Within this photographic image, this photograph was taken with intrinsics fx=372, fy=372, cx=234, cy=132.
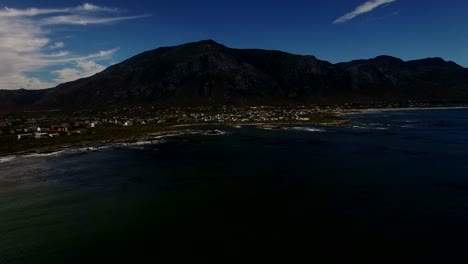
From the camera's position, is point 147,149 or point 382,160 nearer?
point 382,160

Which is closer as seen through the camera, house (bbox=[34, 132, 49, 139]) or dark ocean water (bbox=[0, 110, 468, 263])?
dark ocean water (bbox=[0, 110, 468, 263])

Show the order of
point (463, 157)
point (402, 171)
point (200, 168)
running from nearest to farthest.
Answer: point (402, 171) → point (200, 168) → point (463, 157)

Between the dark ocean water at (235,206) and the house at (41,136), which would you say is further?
the house at (41,136)

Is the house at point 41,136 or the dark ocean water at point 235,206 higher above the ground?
the house at point 41,136

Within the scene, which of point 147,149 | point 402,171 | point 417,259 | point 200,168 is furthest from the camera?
point 147,149

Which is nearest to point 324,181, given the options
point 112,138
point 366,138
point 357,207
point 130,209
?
point 357,207

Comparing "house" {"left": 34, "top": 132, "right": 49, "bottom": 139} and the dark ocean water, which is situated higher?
"house" {"left": 34, "top": 132, "right": 49, "bottom": 139}

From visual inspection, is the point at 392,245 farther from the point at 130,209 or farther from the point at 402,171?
the point at 402,171
